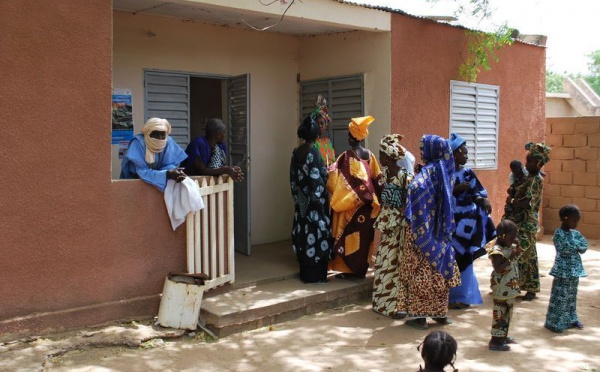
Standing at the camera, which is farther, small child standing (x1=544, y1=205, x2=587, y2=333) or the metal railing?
the metal railing

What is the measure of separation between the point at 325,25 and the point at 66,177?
356 cm

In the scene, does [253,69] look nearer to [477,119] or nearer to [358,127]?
[358,127]

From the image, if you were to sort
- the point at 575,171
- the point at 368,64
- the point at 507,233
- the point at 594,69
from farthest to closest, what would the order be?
the point at 594,69 → the point at 575,171 → the point at 368,64 → the point at 507,233

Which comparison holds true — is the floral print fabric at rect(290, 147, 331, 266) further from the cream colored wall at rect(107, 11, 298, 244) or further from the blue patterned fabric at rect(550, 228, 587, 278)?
the blue patterned fabric at rect(550, 228, 587, 278)

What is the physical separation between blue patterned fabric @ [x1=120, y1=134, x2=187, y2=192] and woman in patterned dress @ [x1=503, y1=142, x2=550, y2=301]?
339 centimetres

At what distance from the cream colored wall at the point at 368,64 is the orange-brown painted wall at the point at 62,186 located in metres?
3.21

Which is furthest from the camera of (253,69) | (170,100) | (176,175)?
(253,69)

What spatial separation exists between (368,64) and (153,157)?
3.29 m

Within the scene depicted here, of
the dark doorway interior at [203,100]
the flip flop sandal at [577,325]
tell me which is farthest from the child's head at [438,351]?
the dark doorway interior at [203,100]

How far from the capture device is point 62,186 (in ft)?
16.0

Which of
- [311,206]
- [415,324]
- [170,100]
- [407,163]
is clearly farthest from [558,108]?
[415,324]

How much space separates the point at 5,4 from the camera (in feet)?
15.0

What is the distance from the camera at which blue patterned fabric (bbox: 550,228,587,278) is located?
5.29 m

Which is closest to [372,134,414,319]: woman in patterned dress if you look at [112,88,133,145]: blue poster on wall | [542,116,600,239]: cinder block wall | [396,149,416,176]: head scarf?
[396,149,416,176]: head scarf
